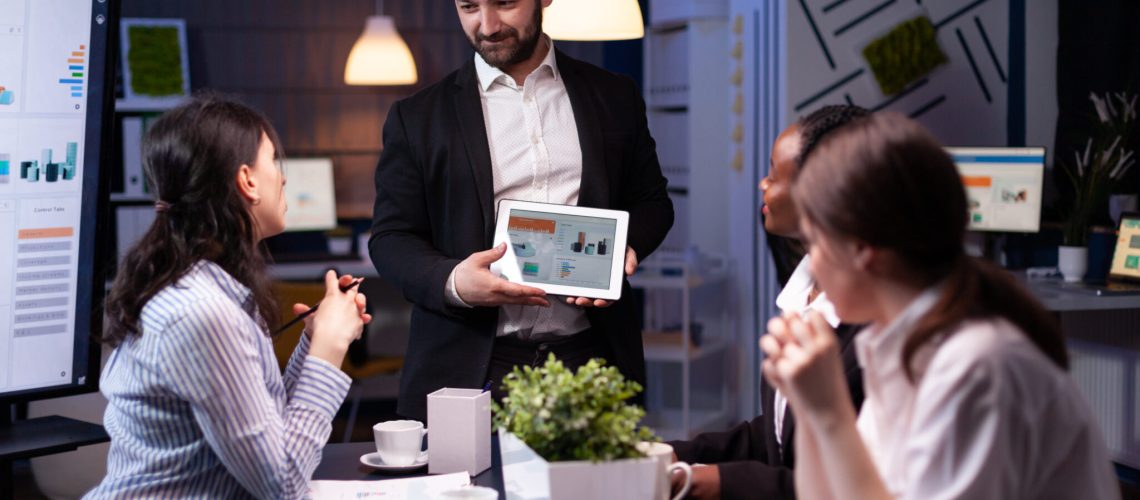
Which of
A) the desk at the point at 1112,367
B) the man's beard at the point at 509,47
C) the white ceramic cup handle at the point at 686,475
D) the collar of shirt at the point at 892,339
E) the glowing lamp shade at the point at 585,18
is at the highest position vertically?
the glowing lamp shade at the point at 585,18

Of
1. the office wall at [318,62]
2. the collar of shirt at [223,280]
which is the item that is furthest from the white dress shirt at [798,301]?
the office wall at [318,62]

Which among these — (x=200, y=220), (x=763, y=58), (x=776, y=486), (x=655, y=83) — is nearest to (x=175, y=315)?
(x=200, y=220)

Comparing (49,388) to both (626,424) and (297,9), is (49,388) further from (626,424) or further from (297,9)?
(297,9)

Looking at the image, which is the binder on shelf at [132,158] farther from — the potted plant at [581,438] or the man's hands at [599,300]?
the potted plant at [581,438]

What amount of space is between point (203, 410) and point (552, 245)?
36.1 inches

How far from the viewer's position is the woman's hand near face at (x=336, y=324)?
66.3 inches

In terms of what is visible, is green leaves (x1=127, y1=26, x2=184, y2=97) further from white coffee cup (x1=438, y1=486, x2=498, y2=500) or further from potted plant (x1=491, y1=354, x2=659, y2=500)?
potted plant (x1=491, y1=354, x2=659, y2=500)

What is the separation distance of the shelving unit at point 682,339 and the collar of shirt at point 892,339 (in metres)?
3.65

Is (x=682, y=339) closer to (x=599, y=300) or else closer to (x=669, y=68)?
(x=669, y=68)

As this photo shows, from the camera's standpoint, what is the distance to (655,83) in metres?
5.86

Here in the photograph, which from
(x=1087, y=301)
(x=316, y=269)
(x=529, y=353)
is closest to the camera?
(x=529, y=353)

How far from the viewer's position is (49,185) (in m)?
2.13

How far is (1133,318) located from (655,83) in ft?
8.30

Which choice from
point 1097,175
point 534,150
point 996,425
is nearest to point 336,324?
point 534,150
